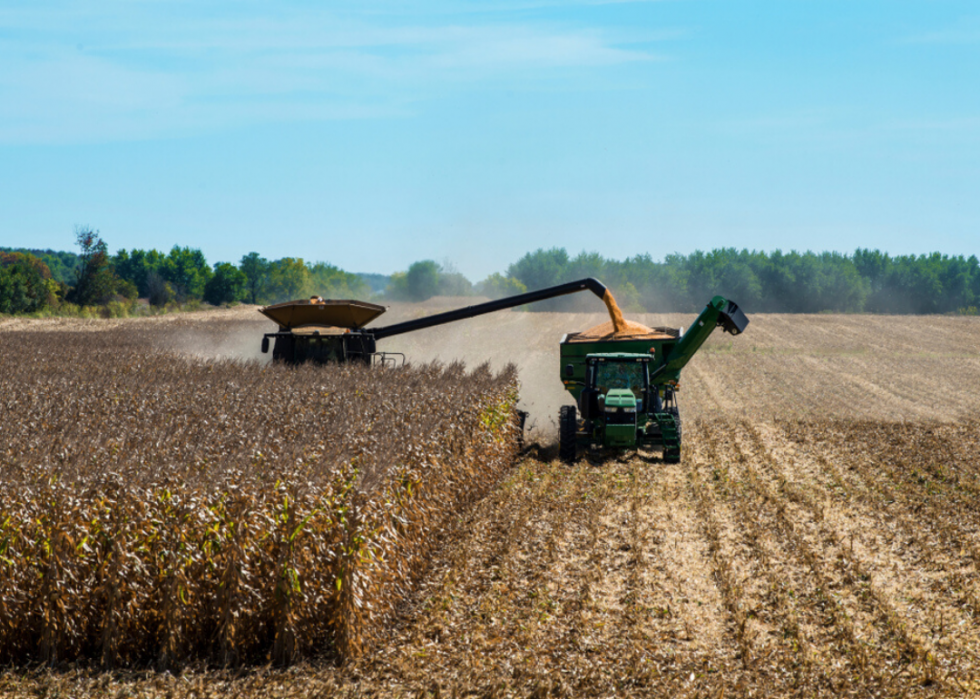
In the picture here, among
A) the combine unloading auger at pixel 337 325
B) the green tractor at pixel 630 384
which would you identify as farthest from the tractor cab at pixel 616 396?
the combine unloading auger at pixel 337 325

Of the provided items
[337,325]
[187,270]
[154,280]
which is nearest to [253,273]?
[187,270]

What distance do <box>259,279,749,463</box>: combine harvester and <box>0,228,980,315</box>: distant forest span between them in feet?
199

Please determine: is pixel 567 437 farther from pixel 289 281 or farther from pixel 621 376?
pixel 289 281

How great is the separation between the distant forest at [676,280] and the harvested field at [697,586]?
6985cm

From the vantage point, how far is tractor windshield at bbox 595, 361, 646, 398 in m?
16.2

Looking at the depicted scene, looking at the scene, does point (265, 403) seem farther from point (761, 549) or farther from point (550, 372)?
point (550, 372)

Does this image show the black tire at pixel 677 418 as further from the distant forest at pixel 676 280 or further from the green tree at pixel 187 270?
the green tree at pixel 187 270

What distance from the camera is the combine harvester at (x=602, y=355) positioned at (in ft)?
50.4

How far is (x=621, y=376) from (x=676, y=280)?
106959 mm

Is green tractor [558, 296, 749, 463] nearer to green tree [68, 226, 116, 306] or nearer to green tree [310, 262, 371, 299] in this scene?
green tree [68, 226, 116, 306]

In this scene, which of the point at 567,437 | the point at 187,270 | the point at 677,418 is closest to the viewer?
the point at 567,437

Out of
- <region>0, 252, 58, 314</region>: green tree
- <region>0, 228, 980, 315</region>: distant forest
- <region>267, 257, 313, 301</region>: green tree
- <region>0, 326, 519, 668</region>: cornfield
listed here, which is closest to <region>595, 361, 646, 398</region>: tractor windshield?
<region>0, 326, 519, 668</region>: cornfield

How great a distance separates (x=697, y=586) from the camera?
877cm

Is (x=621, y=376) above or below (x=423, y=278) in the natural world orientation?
below
